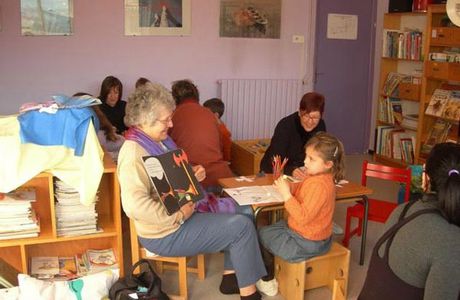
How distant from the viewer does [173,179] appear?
2.53 m

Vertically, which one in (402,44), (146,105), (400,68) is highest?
(402,44)

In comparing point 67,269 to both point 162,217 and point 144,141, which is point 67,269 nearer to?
point 162,217

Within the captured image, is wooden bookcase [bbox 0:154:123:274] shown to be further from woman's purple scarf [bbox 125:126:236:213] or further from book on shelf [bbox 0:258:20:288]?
woman's purple scarf [bbox 125:126:236:213]

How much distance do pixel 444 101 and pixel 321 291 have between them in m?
2.83

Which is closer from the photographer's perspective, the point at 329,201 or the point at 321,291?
the point at 329,201

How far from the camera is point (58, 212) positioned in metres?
2.63

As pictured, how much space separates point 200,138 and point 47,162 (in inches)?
43.5

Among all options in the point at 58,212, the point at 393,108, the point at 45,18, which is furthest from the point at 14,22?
the point at 393,108

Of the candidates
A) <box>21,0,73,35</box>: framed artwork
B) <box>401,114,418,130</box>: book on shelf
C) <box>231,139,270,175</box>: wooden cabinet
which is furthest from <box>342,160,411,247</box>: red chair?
<box>21,0,73,35</box>: framed artwork

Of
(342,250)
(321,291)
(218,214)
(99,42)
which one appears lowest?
(321,291)

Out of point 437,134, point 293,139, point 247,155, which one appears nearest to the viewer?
point 293,139

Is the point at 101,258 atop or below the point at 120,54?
below

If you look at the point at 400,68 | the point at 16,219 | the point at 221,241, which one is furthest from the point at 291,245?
the point at 400,68

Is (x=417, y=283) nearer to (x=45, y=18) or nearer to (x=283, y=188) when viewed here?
(x=283, y=188)
